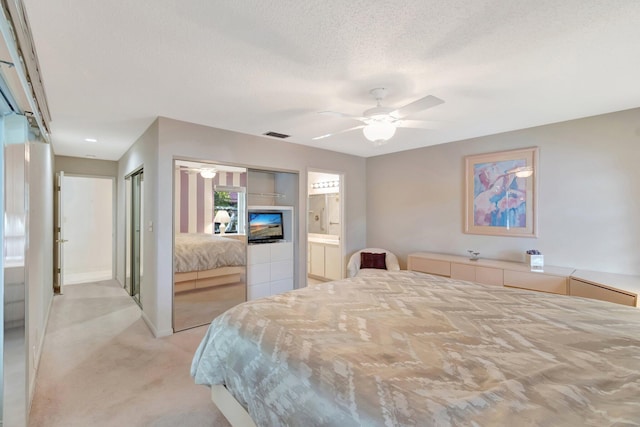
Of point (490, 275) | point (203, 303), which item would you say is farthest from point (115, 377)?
point (490, 275)

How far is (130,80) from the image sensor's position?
2.35 metres

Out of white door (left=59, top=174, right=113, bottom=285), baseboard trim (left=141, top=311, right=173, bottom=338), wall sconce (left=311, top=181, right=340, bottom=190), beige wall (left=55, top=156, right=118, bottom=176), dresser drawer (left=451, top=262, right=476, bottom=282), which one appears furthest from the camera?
white door (left=59, top=174, right=113, bottom=285)

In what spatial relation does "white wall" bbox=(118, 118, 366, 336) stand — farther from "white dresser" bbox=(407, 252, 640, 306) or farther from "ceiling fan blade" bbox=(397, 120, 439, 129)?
"white dresser" bbox=(407, 252, 640, 306)

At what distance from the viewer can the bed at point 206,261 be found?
3497 mm

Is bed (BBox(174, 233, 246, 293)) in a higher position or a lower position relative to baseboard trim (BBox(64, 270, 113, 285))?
higher

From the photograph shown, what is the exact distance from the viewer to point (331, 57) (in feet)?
6.43

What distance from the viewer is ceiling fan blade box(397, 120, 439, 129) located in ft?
10.9

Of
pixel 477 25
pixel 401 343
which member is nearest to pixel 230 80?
pixel 477 25

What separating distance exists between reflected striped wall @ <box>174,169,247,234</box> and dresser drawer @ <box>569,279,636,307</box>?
405 cm

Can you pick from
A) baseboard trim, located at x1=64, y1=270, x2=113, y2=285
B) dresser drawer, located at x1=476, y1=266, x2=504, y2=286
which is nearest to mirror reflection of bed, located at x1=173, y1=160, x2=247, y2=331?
dresser drawer, located at x1=476, y1=266, x2=504, y2=286

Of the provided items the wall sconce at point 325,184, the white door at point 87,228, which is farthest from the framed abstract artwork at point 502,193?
the white door at point 87,228

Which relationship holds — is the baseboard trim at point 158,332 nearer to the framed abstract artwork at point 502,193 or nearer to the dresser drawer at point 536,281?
the dresser drawer at point 536,281

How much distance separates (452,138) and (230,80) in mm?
3171

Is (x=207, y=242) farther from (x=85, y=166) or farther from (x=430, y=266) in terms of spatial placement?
(x=85, y=166)
